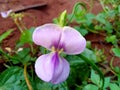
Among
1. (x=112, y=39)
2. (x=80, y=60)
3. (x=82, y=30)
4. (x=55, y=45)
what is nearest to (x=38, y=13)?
(x=82, y=30)

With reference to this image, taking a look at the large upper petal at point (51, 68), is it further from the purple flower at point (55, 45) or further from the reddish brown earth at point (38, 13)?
the reddish brown earth at point (38, 13)

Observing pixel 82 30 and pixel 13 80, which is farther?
pixel 82 30

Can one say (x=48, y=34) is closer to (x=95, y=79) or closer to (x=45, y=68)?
(x=45, y=68)

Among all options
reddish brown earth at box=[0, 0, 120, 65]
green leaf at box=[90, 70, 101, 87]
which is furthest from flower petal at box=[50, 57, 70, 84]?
reddish brown earth at box=[0, 0, 120, 65]

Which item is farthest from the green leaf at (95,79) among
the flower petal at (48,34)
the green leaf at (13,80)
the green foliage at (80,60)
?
the flower petal at (48,34)

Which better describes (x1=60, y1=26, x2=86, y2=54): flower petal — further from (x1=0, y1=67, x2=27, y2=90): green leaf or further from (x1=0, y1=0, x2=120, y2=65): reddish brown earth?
(x1=0, y1=0, x2=120, y2=65): reddish brown earth
